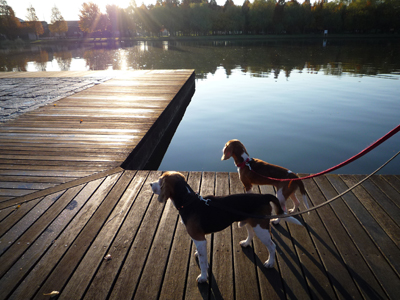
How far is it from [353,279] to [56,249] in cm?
352

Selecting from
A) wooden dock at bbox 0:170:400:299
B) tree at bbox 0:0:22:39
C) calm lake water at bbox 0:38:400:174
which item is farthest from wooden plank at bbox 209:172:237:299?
tree at bbox 0:0:22:39

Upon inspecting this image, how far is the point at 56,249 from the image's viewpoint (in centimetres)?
320

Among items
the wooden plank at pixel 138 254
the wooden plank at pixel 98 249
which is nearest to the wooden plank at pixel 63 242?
the wooden plank at pixel 98 249

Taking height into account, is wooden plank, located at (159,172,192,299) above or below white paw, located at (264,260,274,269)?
below

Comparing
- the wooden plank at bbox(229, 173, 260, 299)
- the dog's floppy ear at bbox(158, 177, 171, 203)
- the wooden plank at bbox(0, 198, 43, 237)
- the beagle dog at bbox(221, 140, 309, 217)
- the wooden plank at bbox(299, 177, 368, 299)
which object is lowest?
the wooden plank at bbox(229, 173, 260, 299)

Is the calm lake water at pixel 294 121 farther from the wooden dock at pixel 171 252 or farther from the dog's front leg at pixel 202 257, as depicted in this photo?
the dog's front leg at pixel 202 257

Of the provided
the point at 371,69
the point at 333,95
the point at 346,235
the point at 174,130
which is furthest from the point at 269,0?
the point at 346,235

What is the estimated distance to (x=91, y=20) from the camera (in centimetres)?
9656

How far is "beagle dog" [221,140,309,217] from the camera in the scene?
345 cm

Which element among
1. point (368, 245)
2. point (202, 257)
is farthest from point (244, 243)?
point (368, 245)

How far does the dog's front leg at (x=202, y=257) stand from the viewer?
2.64 meters

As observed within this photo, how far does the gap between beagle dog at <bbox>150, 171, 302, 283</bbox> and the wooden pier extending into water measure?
1.46ft

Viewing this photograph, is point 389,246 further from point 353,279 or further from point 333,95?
point 333,95

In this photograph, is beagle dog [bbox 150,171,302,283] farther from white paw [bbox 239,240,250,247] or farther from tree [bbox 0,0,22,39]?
tree [bbox 0,0,22,39]
